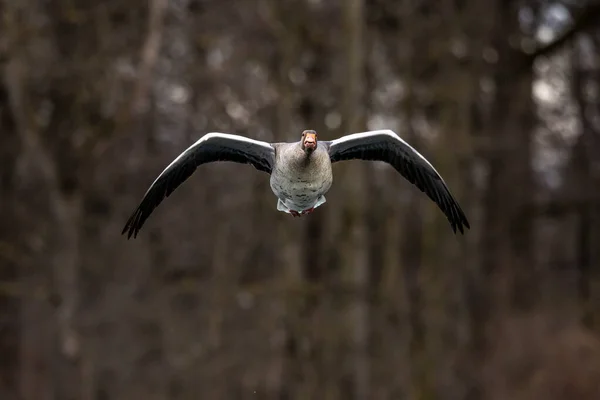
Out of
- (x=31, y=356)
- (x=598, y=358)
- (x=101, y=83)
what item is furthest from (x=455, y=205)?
(x=31, y=356)

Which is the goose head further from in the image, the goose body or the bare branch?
the bare branch

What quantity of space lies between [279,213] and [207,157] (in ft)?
24.2

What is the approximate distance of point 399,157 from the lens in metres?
7.34

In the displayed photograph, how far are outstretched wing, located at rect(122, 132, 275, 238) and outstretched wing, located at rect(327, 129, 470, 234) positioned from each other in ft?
1.81

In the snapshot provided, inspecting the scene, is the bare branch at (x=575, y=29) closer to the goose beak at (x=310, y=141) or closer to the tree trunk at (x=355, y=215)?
the tree trunk at (x=355, y=215)

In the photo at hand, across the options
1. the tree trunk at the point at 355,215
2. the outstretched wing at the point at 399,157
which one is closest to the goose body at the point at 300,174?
the outstretched wing at the point at 399,157

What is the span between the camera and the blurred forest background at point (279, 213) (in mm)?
12930

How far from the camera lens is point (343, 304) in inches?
525

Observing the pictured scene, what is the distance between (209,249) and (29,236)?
10.1 feet

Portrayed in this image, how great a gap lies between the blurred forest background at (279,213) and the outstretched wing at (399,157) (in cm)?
468

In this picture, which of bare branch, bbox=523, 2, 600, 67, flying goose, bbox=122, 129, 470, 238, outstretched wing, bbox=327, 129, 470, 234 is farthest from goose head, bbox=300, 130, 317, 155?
bare branch, bbox=523, 2, 600, 67

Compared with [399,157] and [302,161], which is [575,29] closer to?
[399,157]

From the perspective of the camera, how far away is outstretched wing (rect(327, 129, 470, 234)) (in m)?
6.79

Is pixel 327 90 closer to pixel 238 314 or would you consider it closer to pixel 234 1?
pixel 234 1
